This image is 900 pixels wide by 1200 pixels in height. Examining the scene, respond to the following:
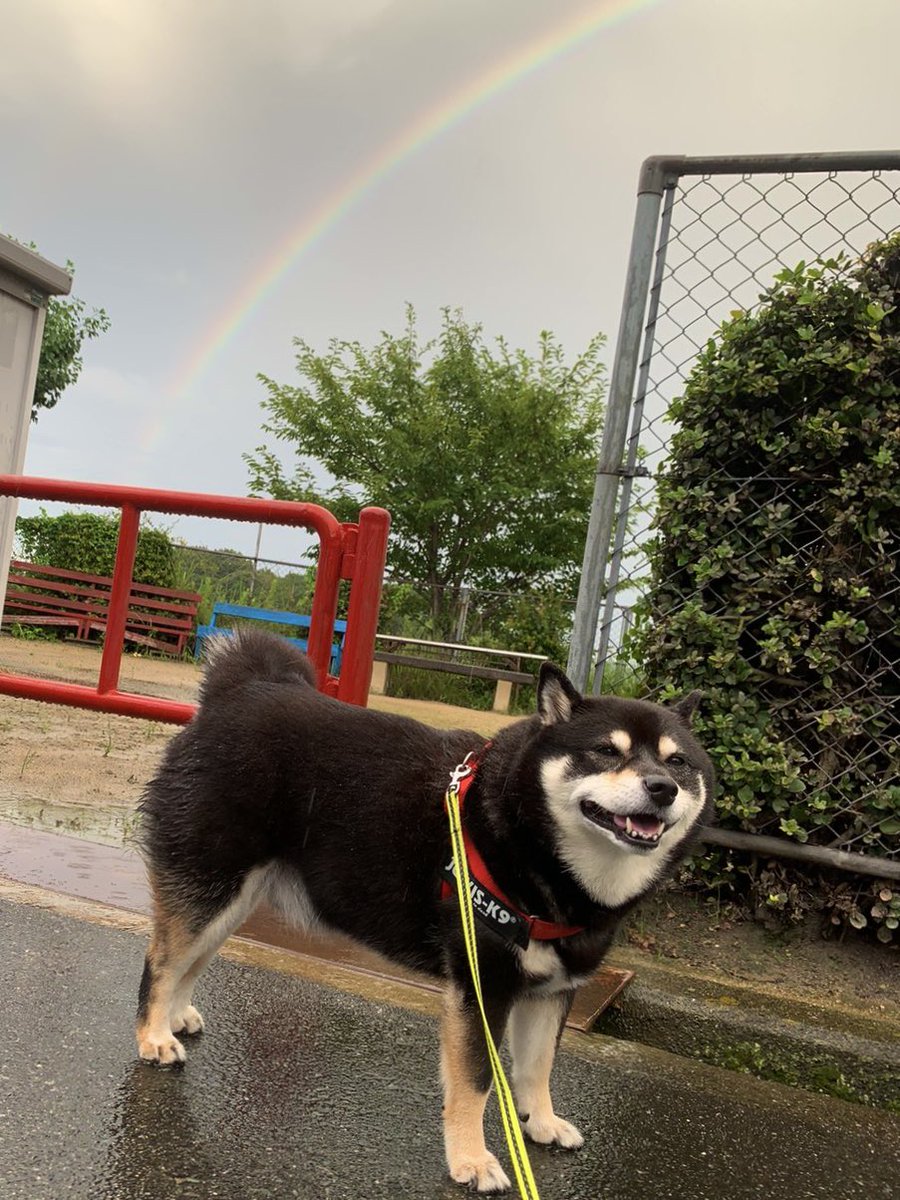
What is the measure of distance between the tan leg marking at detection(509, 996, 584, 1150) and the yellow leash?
6.0 inches

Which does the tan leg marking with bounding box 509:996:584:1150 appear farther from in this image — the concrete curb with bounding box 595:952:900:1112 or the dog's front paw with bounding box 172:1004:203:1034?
the dog's front paw with bounding box 172:1004:203:1034

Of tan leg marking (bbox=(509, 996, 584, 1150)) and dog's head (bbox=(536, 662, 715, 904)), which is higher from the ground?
dog's head (bbox=(536, 662, 715, 904))

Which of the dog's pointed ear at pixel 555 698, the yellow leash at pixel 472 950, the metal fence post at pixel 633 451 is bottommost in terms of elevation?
the yellow leash at pixel 472 950

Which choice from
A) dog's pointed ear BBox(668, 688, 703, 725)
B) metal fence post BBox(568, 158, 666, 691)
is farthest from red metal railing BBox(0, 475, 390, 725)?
dog's pointed ear BBox(668, 688, 703, 725)

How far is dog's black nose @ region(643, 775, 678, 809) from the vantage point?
6.27 feet

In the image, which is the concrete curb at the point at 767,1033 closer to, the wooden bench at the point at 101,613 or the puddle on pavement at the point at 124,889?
the puddle on pavement at the point at 124,889

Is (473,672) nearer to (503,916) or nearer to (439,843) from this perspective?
(439,843)

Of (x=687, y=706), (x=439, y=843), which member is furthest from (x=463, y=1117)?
(x=687, y=706)

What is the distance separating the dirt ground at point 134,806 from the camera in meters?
3.20

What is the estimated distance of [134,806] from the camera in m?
4.89

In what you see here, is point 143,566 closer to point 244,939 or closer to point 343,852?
point 244,939

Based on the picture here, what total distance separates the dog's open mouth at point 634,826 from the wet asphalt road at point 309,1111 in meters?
0.77

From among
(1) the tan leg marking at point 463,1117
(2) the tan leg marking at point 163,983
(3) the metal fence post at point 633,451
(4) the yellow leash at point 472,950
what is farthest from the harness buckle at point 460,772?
(3) the metal fence post at point 633,451

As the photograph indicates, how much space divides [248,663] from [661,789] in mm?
1268
